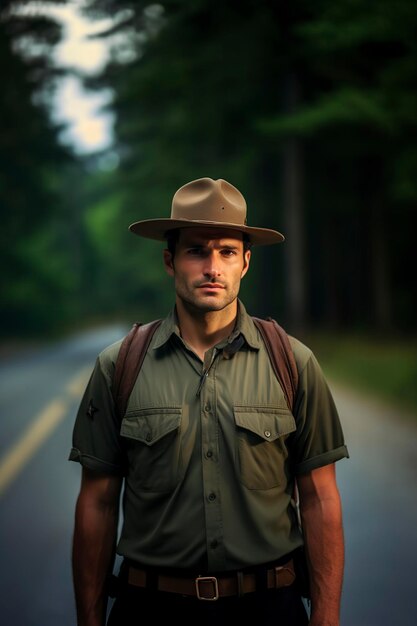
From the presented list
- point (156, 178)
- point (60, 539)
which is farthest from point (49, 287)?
point (60, 539)

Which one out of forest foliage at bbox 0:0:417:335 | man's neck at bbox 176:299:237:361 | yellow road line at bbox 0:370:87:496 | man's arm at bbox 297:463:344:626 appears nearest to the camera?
man's arm at bbox 297:463:344:626

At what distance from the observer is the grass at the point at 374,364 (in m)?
15.9

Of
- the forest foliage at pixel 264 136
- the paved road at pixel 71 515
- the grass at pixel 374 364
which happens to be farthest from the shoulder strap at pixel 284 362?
the grass at pixel 374 364

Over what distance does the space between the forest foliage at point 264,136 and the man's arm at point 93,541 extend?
6079 mm

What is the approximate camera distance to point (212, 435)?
286cm

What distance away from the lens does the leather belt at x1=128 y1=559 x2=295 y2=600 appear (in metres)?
2.81

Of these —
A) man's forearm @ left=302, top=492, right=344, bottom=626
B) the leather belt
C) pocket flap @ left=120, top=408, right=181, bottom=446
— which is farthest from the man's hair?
the leather belt

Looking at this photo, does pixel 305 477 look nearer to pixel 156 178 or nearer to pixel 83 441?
pixel 83 441

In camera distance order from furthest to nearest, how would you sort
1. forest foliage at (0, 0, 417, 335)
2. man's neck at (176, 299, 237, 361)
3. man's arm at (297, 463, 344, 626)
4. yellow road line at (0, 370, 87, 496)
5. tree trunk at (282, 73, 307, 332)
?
tree trunk at (282, 73, 307, 332) → forest foliage at (0, 0, 417, 335) → yellow road line at (0, 370, 87, 496) → man's neck at (176, 299, 237, 361) → man's arm at (297, 463, 344, 626)

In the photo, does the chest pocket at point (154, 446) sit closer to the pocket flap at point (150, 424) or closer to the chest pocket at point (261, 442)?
the pocket flap at point (150, 424)

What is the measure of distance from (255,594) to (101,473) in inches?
26.6

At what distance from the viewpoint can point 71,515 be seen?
24.8ft

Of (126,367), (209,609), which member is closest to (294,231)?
(126,367)

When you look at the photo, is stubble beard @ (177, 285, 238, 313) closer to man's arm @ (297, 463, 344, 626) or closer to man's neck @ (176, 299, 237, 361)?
man's neck @ (176, 299, 237, 361)
